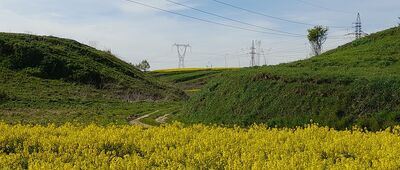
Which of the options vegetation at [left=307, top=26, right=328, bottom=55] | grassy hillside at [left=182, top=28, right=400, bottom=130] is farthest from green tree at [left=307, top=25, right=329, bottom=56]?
grassy hillside at [left=182, top=28, right=400, bottom=130]

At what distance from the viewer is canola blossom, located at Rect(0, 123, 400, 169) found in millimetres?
9945

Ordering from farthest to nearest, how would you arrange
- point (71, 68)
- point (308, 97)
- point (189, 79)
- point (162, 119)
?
point (189, 79), point (71, 68), point (162, 119), point (308, 97)

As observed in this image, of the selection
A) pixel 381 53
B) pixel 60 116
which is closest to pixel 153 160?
pixel 60 116

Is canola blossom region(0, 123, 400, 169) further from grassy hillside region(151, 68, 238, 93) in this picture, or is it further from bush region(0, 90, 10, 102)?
grassy hillside region(151, 68, 238, 93)

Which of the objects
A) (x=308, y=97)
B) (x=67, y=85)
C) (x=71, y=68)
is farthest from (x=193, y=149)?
(x=71, y=68)

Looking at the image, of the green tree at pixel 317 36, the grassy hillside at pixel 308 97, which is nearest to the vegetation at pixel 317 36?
the green tree at pixel 317 36

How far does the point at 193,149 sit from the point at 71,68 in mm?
44066

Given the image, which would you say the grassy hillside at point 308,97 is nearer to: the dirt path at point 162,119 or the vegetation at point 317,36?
the dirt path at point 162,119

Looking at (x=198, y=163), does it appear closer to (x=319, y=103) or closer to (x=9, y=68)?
(x=319, y=103)

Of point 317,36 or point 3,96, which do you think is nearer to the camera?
point 3,96

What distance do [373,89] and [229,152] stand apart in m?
13.9

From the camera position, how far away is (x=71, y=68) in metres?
54.0

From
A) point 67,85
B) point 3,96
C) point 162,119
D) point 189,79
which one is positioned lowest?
point 162,119

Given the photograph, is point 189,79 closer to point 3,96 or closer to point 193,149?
point 3,96
